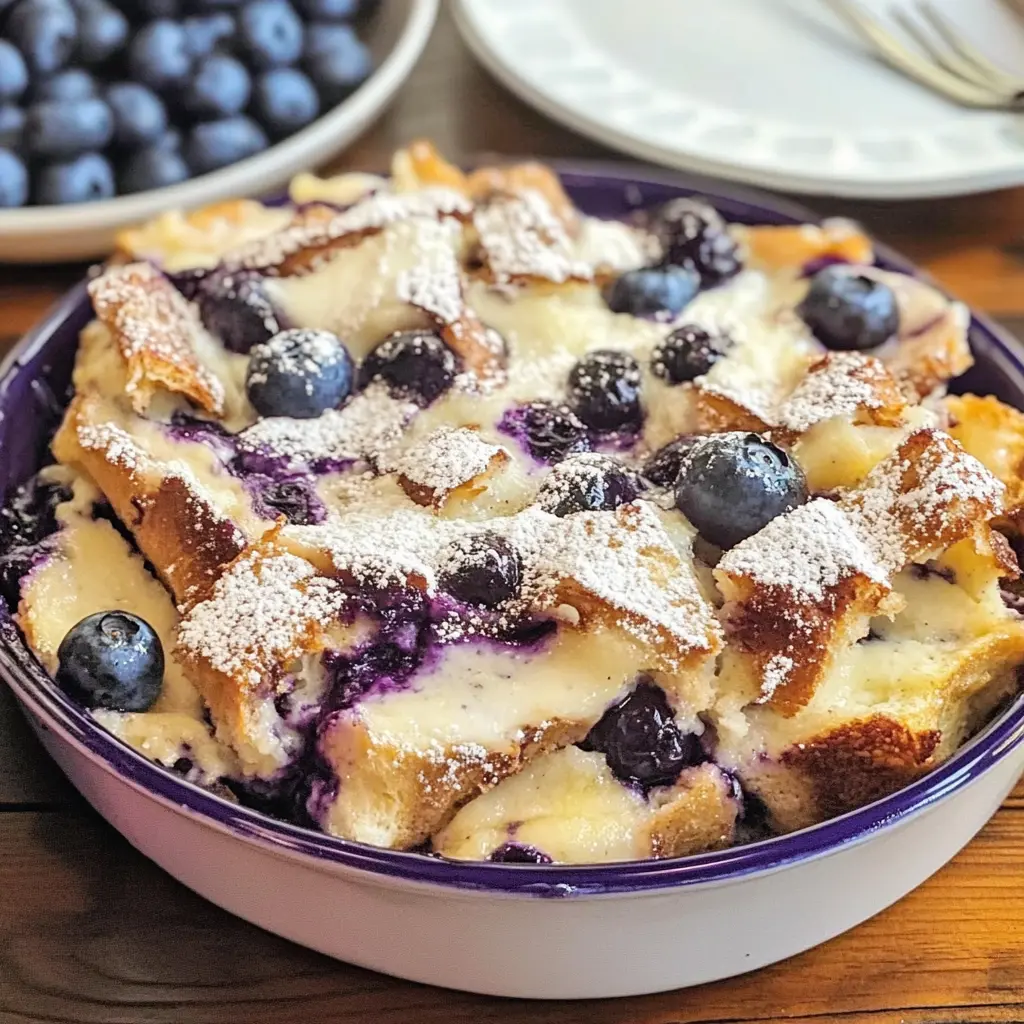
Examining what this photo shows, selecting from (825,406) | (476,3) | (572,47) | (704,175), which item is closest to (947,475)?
(825,406)

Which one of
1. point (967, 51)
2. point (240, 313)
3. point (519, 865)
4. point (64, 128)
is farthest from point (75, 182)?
point (967, 51)

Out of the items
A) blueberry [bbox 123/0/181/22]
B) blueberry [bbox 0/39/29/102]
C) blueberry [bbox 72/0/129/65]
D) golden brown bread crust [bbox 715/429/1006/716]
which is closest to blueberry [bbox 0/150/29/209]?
blueberry [bbox 0/39/29/102]

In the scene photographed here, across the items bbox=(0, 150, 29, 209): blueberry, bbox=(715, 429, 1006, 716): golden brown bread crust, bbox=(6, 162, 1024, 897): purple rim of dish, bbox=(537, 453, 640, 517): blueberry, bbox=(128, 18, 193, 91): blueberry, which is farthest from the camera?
bbox=(128, 18, 193, 91): blueberry

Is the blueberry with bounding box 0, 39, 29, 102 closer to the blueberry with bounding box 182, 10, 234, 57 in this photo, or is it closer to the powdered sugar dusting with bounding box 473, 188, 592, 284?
the blueberry with bounding box 182, 10, 234, 57

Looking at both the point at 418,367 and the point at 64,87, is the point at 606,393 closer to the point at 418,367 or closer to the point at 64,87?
the point at 418,367

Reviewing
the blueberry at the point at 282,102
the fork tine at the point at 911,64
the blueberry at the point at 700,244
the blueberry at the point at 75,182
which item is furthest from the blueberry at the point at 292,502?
the fork tine at the point at 911,64
